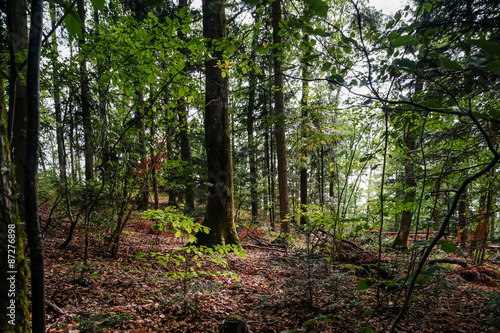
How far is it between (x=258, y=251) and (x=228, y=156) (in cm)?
326

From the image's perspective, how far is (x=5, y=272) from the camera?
3.41ft

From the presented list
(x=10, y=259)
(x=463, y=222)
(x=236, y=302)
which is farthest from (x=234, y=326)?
(x=463, y=222)

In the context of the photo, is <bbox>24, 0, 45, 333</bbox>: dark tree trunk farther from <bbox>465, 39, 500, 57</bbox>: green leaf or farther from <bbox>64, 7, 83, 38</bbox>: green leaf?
<bbox>465, 39, 500, 57</bbox>: green leaf

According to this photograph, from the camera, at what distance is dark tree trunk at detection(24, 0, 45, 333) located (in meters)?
1.21

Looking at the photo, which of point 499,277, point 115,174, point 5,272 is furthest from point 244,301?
point 499,277

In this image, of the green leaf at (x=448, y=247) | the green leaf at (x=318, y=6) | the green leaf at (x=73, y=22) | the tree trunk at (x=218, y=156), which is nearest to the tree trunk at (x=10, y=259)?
the green leaf at (x=73, y=22)

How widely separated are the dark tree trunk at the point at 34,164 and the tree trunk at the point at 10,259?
8 cm

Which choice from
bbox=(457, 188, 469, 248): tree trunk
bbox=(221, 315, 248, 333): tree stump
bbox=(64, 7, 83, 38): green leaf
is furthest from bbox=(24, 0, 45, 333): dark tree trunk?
bbox=(457, 188, 469, 248): tree trunk

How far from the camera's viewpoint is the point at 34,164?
1229 millimetres

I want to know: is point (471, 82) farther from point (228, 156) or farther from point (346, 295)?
point (228, 156)

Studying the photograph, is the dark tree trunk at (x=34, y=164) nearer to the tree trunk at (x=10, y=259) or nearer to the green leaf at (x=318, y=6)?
the tree trunk at (x=10, y=259)

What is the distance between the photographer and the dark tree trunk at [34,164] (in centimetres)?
121

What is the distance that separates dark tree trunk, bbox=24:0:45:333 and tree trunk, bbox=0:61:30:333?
8cm

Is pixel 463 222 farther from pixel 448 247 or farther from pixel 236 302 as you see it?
pixel 236 302
